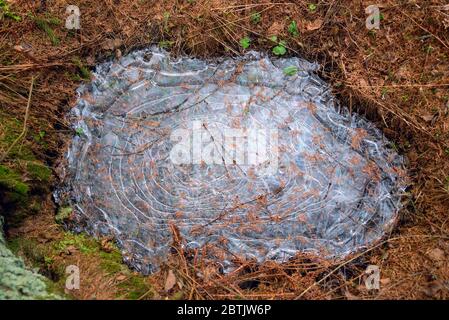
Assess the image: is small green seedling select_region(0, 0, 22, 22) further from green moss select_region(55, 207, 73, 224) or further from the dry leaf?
the dry leaf

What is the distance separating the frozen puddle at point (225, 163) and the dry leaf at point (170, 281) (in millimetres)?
187

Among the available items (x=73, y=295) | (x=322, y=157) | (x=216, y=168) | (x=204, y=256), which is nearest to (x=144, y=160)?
(x=216, y=168)

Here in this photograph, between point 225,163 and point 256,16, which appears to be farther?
point 256,16

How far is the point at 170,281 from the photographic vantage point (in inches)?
101

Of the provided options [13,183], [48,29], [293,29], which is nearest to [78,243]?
[13,183]

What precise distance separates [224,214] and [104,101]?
116cm

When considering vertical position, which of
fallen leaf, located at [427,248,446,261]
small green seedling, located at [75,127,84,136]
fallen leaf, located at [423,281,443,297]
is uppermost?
small green seedling, located at [75,127,84,136]

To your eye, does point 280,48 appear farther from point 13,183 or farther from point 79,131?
point 13,183

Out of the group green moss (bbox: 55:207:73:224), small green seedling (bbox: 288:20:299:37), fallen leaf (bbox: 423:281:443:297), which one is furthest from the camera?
small green seedling (bbox: 288:20:299:37)

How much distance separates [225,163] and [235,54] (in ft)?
2.62

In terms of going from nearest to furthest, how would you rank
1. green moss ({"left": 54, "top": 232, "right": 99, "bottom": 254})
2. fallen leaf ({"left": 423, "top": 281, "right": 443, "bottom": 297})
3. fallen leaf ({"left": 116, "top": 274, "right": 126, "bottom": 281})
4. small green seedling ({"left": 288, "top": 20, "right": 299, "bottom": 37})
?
fallen leaf ({"left": 423, "top": 281, "right": 443, "bottom": 297}) → fallen leaf ({"left": 116, "top": 274, "right": 126, "bottom": 281}) → green moss ({"left": 54, "top": 232, "right": 99, "bottom": 254}) → small green seedling ({"left": 288, "top": 20, "right": 299, "bottom": 37})

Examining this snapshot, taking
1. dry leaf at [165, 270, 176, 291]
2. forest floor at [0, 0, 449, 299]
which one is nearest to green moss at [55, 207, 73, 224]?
forest floor at [0, 0, 449, 299]

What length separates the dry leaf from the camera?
2533mm

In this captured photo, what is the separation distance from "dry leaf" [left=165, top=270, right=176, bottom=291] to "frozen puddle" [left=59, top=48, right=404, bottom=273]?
187 mm
